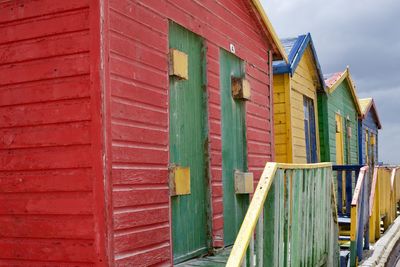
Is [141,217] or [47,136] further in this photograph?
[141,217]

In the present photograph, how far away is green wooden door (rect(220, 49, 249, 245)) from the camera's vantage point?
7.21 meters

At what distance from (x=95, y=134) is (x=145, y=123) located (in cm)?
83

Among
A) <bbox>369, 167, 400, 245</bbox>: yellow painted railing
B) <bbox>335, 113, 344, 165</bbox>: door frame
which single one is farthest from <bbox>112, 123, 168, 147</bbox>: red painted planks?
<bbox>335, 113, 344, 165</bbox>: door frame

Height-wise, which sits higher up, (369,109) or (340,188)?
(369,109)

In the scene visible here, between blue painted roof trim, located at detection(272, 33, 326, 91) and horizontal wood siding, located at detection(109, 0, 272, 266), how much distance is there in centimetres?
412

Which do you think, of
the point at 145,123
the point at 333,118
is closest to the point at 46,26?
the point at 145,123

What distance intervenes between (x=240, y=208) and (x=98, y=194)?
3.58 m

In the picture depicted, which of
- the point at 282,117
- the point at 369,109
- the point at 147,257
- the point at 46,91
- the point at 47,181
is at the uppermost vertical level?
the point at 369,109

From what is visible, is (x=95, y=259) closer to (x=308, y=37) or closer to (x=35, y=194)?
(x=35, y=194)

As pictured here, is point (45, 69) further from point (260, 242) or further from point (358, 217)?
point (358, 217)

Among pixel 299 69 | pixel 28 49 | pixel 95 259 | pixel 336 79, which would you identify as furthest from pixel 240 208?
pixel 336 79

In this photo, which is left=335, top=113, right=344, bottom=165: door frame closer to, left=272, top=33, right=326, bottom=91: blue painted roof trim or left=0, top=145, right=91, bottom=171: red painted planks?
left=272, top=33, right=326, bottom=91: blue painted roof trim

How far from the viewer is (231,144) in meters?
7.45

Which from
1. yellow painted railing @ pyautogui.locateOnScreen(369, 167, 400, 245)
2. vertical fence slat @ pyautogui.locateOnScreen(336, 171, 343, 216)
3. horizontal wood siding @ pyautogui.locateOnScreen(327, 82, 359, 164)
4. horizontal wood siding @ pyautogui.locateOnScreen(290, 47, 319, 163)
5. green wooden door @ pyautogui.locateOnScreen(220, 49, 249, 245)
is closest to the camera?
green wooden door @ pyautogui.locateOnScreen(220, 49, 249, 245)
